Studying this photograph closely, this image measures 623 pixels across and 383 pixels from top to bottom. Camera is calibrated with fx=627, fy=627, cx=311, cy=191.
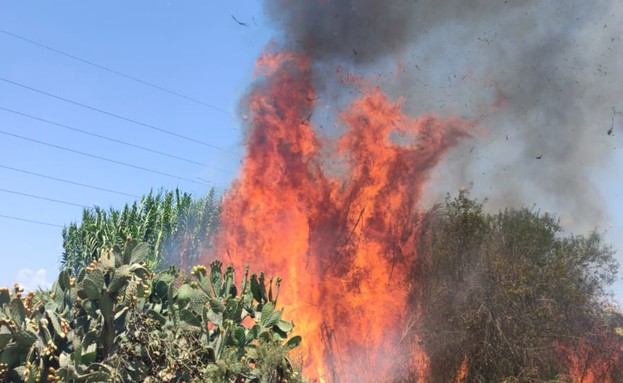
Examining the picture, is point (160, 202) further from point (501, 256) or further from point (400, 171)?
point (501, 256)

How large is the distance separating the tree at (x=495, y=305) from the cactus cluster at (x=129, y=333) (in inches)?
391

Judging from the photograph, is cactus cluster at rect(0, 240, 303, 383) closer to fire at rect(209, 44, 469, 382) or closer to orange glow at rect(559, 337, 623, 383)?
fire at rect(209, 44, 469, 382)

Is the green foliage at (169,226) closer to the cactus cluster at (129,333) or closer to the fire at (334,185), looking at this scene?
the fire at (334,185)

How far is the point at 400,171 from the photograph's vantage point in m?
22.0

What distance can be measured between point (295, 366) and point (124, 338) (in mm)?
3336

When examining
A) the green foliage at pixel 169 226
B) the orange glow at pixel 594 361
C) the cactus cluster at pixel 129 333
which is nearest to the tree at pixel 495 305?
the orange glow at pixel 594 361

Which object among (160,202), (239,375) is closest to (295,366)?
(239,375)

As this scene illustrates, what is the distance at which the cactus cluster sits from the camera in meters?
9.30

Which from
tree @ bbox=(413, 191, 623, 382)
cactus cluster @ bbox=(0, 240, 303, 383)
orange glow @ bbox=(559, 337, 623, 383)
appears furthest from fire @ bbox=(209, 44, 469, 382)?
cactus cluster @ bbox=(0, 240, 303, 383)

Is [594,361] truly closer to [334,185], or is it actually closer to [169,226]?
[334,185]

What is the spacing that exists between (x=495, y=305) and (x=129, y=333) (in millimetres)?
13433

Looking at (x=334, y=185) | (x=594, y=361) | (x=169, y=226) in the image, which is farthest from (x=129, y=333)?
(x=169, y=226)

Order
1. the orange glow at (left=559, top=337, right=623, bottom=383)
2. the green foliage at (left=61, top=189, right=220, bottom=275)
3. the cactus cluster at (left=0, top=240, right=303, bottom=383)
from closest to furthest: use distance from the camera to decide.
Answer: the cactus cluster at (left=0, top=240, right=303, bottom=383)
the orange glow at (left=559, top=337, right=623, bottom=383)
the green foliage at (left=61, top=189, right=220, bottom=275)

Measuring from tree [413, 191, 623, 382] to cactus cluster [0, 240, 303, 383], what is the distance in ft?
32.6
